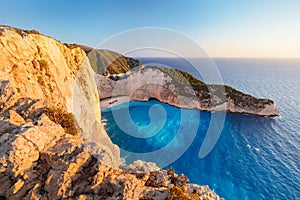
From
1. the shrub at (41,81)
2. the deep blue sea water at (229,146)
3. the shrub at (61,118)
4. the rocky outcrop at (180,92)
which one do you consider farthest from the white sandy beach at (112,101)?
the shrub at (61,118)

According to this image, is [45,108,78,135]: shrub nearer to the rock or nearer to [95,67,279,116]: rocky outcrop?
the rock

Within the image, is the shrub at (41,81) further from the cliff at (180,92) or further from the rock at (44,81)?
the cliff at (180,92)

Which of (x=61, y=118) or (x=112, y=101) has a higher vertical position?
(x=61, y=118)

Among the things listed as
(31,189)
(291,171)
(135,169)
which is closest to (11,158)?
(31,189)

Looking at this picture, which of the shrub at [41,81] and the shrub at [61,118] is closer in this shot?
the shrub at [61,118]

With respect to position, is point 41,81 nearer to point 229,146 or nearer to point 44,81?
point 44,81

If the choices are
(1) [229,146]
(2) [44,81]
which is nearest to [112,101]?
(1) [229,146]

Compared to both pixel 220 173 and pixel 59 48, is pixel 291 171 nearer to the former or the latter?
pixel 220 173

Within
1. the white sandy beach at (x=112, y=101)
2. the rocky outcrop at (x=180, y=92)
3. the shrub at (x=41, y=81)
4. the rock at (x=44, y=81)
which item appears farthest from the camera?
the white sandy beach at (x=112, y=101)
